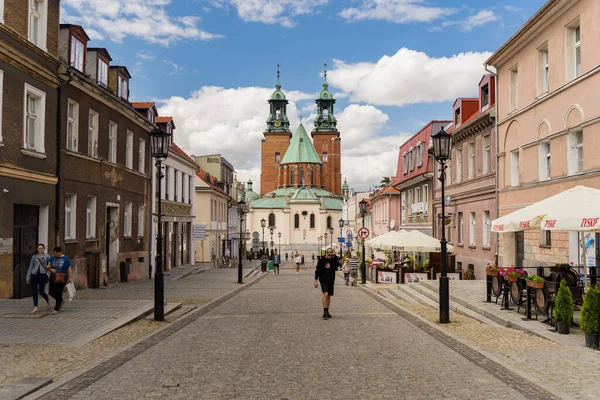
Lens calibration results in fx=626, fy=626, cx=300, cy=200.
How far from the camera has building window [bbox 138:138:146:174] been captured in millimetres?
29328

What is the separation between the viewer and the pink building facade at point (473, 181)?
2583 cm

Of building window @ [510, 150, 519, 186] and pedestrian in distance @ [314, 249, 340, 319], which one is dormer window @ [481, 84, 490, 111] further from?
pedestrian in distance @ [314, 249, 340, 319]

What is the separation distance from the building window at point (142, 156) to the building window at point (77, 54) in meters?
7.29

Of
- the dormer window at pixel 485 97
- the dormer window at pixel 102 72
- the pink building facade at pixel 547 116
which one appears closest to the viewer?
the pink building facade at pixel 547 116

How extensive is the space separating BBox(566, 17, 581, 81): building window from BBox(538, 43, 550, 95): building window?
186cm

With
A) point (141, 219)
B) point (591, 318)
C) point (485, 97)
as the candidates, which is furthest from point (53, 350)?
point (485, 97)

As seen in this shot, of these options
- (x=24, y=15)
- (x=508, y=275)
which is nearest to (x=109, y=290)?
(x=24, y=15)

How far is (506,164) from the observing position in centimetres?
2348

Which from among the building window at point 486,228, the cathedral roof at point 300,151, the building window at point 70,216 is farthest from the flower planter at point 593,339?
the cathedral roof at point 300,151

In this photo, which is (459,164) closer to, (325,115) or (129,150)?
(129,150)

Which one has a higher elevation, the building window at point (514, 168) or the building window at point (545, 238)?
the building window at point (514, 168)

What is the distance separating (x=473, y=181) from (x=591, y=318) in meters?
18.6

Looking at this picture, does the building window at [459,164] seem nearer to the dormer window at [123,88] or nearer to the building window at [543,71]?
the building window at [543,71]

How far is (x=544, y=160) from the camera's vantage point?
2019 centimetres
